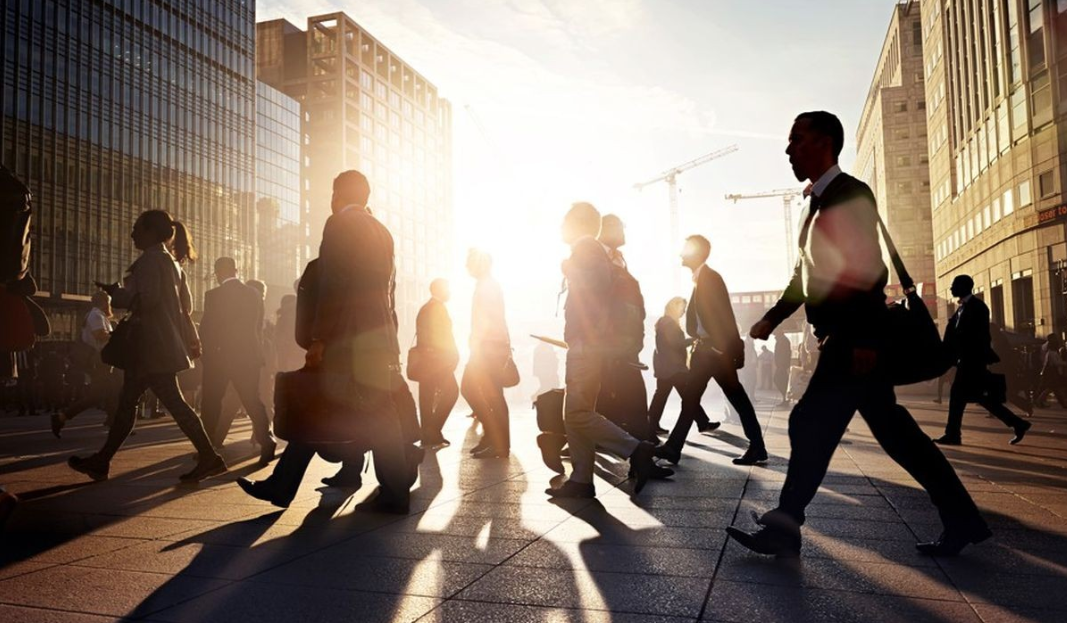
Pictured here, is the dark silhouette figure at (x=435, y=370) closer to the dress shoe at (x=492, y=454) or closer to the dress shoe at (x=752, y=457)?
the dress shoe at (x=492, y=454)

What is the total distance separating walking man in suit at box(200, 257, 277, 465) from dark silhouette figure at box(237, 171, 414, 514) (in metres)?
2.82

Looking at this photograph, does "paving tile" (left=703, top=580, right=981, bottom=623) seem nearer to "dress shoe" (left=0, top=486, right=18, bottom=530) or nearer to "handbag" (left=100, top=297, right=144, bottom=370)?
Result: "dress shoe" (left=0, top=486, right=18, bottom=530)

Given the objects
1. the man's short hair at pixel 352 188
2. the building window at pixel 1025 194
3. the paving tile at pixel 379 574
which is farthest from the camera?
the building window at pixel 1025 194

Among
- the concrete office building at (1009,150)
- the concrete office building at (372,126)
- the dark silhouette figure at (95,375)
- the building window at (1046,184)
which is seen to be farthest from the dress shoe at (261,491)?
the concrete office building at (372,126)

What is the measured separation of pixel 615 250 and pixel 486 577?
3958mm

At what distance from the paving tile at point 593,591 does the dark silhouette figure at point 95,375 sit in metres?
7.27

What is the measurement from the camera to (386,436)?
15.5 feet

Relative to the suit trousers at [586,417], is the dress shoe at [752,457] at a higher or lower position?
lower

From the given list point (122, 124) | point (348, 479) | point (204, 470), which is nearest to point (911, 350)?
point (348, 479)

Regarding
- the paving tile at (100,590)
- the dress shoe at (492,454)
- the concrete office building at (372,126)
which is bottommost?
the dress shoe at (492,454)

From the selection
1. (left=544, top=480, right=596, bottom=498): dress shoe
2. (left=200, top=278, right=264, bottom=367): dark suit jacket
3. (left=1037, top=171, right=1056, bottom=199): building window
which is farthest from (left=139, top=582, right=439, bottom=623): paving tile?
(left=1037, top=171, right=1056, bottom=199): building window

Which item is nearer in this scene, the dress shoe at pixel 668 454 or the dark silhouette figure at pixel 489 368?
the dress shoe at pixel 668 454

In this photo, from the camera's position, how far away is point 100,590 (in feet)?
10.1

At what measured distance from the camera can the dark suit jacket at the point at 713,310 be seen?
6.72 metres
